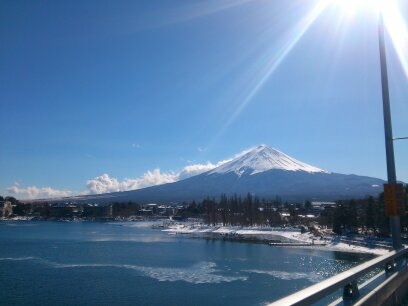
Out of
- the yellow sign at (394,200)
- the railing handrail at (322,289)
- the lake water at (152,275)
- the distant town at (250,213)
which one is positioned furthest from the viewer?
the distant town at (250,213)

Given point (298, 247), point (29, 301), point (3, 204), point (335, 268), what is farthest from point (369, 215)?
point (3, 204)

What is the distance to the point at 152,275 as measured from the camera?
2914 centimetres

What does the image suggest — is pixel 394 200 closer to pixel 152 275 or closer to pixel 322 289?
pixel 322 289

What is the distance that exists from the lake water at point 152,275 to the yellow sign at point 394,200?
15337 millimetres

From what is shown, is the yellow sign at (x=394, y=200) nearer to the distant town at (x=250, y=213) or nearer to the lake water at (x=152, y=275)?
the distant town at (x=250, y=213)

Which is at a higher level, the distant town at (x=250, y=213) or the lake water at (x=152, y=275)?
the distant town at (x=250, y=213)

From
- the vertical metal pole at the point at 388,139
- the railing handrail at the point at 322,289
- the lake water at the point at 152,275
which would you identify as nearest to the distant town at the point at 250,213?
the lake water at the point at 152,275

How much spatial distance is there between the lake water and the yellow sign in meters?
15.3

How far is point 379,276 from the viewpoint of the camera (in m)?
5.70

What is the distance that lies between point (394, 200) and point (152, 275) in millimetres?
23935

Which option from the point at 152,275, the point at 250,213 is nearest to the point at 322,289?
the point at 152,275

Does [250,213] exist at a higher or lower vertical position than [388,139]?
lower

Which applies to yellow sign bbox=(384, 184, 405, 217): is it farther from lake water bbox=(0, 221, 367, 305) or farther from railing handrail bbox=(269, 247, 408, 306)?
lake water bbox=(0, 221, 367, 305)

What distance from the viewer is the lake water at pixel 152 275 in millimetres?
22500
